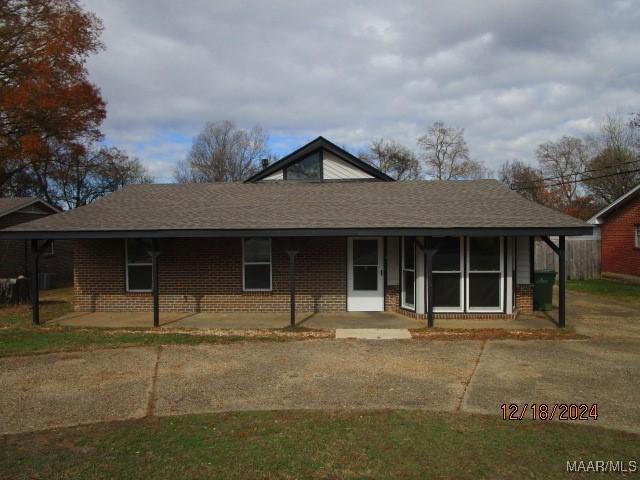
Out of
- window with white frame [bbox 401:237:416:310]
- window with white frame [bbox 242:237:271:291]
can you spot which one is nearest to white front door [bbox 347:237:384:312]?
window with white frame [bbox 401:237:416:310]

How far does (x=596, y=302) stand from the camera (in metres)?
15.6

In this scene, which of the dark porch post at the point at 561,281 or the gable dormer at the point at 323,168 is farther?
the gable dormer at the point at 323,168

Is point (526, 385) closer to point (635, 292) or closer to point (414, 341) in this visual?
point (414, 341)

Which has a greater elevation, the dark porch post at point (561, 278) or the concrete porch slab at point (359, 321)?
the dark porch post at point (561, 278)

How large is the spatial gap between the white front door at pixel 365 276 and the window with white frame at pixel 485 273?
229cm

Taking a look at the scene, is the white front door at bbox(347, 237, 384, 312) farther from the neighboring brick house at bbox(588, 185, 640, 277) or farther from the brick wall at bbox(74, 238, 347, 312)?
the neighboring brick house at bbox(588, 185, 640, 277)

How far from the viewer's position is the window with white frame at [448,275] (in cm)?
1187

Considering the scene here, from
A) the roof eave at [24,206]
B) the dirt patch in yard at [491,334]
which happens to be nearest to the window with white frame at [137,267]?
the dirt patch in yard at [491,334]

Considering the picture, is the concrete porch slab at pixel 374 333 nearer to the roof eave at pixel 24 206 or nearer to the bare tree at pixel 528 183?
the roof eave at pixel 24 206

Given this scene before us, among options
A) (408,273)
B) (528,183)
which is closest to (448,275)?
(408,273)

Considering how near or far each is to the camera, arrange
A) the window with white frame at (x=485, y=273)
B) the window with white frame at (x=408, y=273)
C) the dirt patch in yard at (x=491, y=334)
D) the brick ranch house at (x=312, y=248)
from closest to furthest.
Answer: the dirt patch in yard at (x=491, y=334) < the brick ranch house at (x=312, y=248) < the window with white frame at (x=485, y=273) < the window with white frame at (x=408, y=273)

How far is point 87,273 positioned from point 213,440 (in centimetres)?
1011

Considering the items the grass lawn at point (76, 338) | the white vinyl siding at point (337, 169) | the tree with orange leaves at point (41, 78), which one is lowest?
the grass lawn at point (76, 338)

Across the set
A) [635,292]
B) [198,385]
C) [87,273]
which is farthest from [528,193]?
[198,385]
